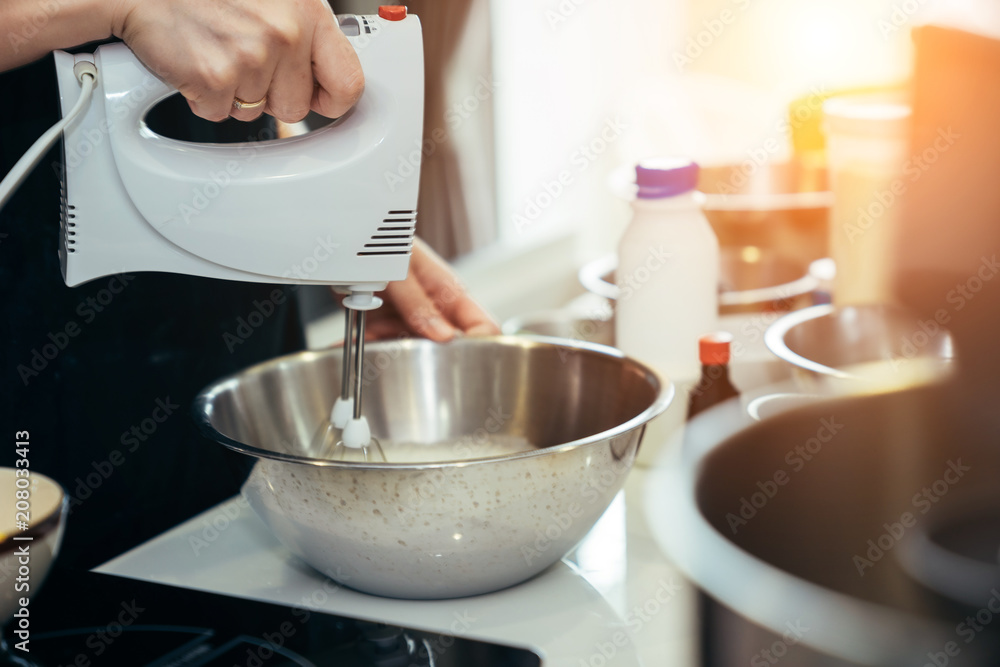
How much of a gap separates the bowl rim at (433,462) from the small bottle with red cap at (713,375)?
0.32 feet

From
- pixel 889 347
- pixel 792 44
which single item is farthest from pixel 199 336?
pixel 792 44

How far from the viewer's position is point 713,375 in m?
0.90

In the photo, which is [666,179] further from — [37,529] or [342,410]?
[37,529]

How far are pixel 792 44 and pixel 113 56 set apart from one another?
198 centimetres

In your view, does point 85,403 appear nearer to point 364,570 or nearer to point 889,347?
point 364,570

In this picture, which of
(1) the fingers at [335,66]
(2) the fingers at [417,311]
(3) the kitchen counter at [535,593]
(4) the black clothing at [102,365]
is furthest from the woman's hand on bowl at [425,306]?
(1) the fingers at [335,66]

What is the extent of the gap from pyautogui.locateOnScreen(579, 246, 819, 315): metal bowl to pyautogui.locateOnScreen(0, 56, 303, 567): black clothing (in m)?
0.52

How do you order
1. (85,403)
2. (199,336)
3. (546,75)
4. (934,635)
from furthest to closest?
(546,75) < (199,336) < (85,403) < (934,635)

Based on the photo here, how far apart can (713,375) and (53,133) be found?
1.99 ft

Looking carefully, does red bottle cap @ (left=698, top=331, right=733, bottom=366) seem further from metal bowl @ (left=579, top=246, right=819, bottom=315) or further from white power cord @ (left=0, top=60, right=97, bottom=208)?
white power cord @ (left=0, top=60, right=97, bottom=208)

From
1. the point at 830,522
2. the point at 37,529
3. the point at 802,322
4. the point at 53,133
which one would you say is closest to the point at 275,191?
the point at 53,133

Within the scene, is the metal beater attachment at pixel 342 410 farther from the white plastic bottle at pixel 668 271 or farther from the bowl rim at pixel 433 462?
the white plastic bottle at pixel 668 271

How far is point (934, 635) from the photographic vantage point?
0.33 m

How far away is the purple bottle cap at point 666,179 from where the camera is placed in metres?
0.99
